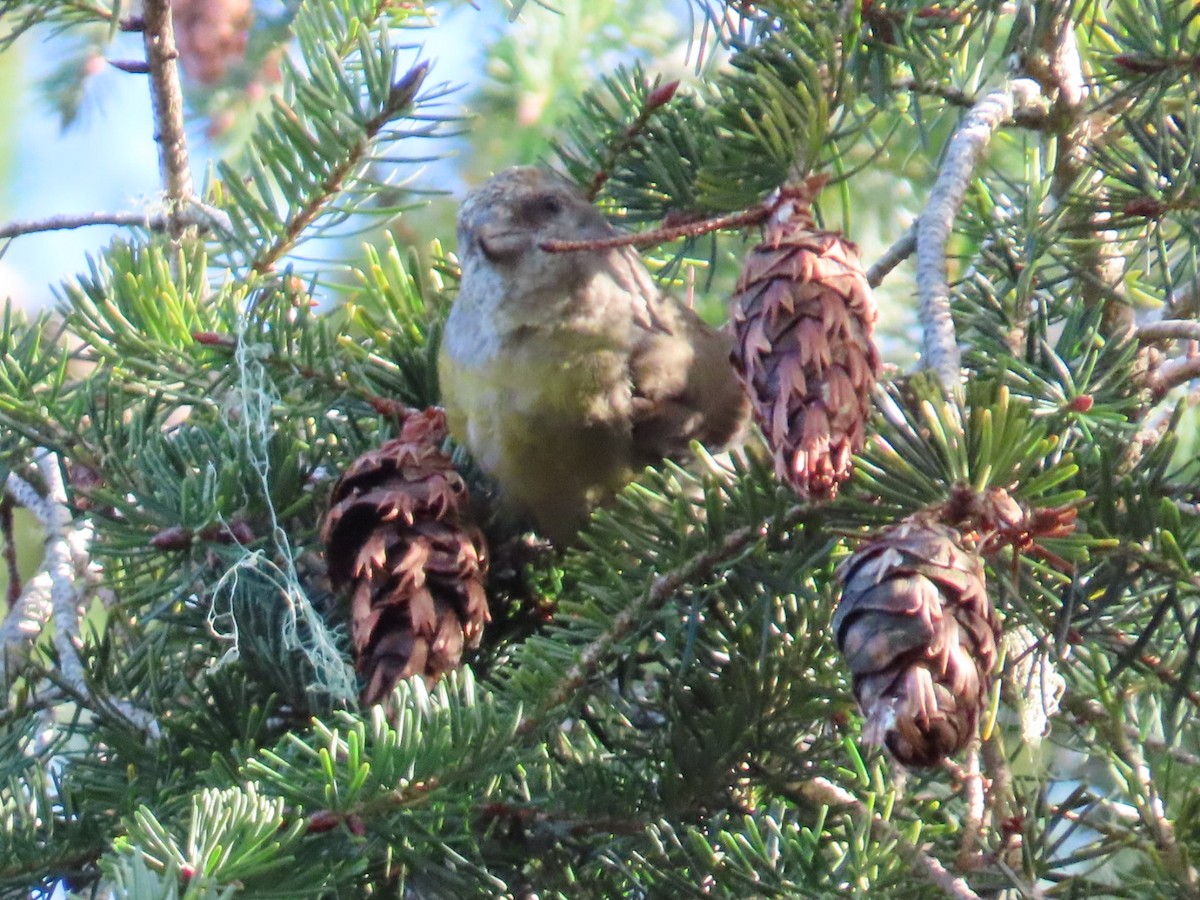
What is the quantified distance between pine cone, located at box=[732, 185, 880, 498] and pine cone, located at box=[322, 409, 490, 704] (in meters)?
0.28

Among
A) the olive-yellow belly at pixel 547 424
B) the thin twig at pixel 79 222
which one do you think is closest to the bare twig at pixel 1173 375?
the olive-yellow belly at pixel 547 424

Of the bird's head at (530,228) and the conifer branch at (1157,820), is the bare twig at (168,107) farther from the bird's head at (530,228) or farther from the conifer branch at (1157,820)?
the conifer branch at (1157,820)

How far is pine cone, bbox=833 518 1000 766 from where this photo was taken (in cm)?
64

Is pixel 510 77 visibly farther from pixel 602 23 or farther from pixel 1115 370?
pixel 1115 370

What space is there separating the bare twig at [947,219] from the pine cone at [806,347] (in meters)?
0.04

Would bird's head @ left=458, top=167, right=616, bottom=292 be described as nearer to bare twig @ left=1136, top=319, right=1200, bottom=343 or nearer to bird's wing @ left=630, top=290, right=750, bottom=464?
bird's wing @ left=630, top=290, right=750, bottom=464

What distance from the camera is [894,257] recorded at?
3.39ft

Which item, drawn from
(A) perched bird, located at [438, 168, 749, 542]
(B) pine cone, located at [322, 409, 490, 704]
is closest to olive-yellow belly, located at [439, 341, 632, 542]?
(A) perched bird, located at [438, 168, 749, 542]

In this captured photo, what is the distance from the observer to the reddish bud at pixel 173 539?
97 centimetres

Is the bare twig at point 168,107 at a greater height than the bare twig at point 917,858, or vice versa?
the bare twig at point 168,107

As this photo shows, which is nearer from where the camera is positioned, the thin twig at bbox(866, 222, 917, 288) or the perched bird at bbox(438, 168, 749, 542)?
the thin twig at bbox(866, 222, 917, 288)

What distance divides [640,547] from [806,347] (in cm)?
17

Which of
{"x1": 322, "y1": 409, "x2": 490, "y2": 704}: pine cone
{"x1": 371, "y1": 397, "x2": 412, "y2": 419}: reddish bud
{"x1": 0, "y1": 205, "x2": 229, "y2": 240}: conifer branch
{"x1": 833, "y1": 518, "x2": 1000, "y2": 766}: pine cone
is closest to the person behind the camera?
{"x1": 833, "y1": 518, "x2": 1000, "y2": 766}: pine cone

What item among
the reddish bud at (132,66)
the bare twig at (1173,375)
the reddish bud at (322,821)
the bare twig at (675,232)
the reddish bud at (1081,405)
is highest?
the bare twig at (1173,375)
